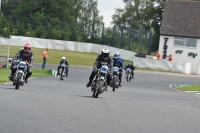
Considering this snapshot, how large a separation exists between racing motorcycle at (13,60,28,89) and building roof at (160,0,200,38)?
4960 centimetres

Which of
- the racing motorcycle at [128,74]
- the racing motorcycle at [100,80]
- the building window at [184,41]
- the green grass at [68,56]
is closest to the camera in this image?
the racing motorcycle at [100,80]

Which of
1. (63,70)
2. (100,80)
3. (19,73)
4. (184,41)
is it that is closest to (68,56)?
(184,41)

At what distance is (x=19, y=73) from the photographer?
21703 mm

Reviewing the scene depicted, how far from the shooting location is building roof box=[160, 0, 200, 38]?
70.7 meters

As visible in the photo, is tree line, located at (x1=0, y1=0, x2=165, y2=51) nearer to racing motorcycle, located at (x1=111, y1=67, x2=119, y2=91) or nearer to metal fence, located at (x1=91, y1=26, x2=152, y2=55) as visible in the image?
metal fence, located at (x1=91, y1=26, x2=152, y2=55)

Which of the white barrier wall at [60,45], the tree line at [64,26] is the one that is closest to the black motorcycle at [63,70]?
the tree line at [64,26]

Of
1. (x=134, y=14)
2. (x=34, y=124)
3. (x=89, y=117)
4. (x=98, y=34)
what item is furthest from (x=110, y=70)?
(x=134, y=14)

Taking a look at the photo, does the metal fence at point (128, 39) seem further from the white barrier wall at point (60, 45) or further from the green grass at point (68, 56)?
the green grass at point (68, 56)

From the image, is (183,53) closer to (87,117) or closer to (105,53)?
(105,53)

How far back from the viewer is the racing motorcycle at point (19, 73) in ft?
71.2

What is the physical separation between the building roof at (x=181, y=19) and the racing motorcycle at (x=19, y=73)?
163 ft

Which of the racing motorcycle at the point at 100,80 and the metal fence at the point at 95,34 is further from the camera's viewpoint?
the metal fence at the point at 95,34

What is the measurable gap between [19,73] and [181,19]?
51613 millimetres

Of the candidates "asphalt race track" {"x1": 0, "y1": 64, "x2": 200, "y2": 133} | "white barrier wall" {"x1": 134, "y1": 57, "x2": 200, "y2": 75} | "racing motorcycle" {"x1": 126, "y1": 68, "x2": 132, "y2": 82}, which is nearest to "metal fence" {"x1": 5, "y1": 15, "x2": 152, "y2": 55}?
"white barrier wall" {"x1": 134, "y1": 57, "x2": 200, "y2": 75}
